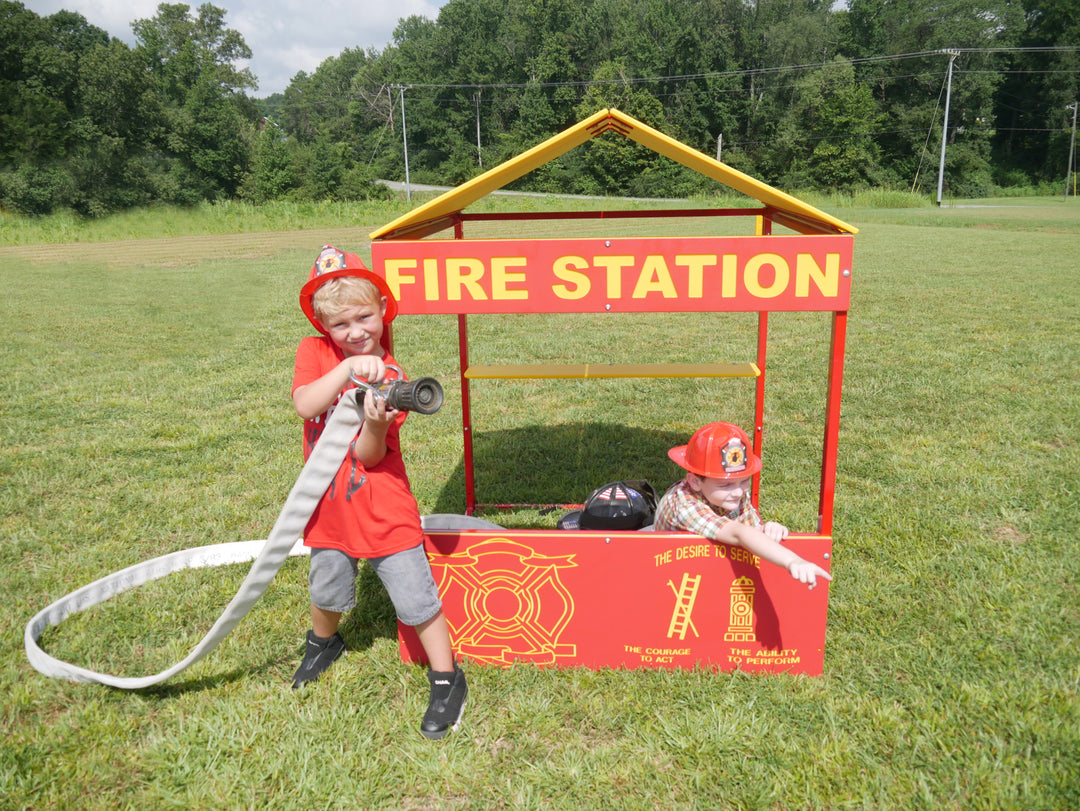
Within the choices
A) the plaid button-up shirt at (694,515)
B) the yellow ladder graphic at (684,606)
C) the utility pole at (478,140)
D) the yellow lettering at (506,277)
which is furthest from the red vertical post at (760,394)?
the utility pole at (478,140)

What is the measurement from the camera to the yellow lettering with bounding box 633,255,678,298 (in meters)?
2.39

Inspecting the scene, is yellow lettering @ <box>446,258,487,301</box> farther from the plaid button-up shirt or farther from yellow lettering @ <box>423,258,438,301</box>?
the plaid button-up shirt

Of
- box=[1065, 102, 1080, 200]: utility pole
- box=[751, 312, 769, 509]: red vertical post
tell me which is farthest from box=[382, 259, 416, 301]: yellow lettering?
box=[1065, 102, 1080, 200]: utility pole

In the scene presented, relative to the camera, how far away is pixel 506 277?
246cm

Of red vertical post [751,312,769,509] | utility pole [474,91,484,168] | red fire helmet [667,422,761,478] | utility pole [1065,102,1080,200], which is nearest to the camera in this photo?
red fire helmet [667,422,761,478]

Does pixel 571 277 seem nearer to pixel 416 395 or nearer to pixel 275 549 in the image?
pixel 416 395

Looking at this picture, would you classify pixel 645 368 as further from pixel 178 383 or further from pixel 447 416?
pixel 178 383

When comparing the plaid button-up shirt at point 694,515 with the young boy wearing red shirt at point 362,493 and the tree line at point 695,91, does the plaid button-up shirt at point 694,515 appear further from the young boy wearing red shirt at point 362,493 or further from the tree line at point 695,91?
the tree line at point 695,91

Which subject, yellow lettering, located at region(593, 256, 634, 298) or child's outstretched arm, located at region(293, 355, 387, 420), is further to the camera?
yellow lettering, located at region(593, 256, 634, 298)

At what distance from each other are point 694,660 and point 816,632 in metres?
0.43

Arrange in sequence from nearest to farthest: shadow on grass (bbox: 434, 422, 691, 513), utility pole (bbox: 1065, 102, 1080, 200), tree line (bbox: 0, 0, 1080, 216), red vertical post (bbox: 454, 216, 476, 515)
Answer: red vertical post (bbox: 454, 216, 476, 515) < shadow on grass (bbox: 434, 422, 691, 513) < tree line (bbox: 0, 0, 1080, 216) < utility pole (bbox: 1065, 102, 1080, 200)

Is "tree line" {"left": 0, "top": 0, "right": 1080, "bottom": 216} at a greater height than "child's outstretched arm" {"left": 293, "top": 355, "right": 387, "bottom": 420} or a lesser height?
greater

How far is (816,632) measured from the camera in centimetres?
260

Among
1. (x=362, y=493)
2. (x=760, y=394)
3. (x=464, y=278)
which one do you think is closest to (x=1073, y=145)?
(x=760, y=394)
